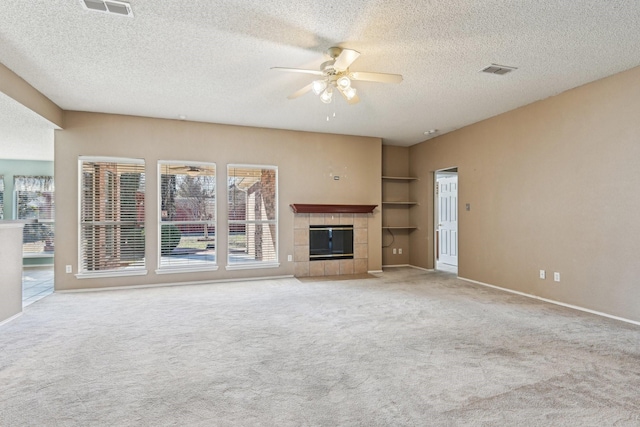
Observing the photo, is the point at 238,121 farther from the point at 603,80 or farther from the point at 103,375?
the point at 603,80

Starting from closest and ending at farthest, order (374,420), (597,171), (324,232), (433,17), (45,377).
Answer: (374,420)
(45,377)
(433,17)
(597,171)
(324,232)

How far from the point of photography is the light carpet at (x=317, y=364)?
1.95 metres

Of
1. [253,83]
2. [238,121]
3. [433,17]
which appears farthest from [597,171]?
[238,121]

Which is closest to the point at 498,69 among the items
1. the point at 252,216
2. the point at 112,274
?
the point at 252,216

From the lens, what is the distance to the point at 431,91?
14.2 ft

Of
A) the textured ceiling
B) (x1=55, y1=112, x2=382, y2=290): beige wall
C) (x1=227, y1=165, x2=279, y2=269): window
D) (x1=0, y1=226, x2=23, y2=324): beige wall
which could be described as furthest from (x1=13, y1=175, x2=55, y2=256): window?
(x1=227, y1=165, x2=279, y2=269): window

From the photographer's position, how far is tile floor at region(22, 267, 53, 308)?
189 inches

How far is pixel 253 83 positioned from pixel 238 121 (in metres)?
1.74

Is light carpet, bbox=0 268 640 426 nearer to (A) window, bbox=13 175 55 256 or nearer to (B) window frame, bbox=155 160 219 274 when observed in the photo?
(B) window frame, bbox=155 160 219 274

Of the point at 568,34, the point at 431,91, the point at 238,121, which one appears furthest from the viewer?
the point at 238,121

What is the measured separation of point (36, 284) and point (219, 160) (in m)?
3.77

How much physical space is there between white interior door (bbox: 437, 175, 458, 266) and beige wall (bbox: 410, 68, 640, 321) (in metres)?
1.55

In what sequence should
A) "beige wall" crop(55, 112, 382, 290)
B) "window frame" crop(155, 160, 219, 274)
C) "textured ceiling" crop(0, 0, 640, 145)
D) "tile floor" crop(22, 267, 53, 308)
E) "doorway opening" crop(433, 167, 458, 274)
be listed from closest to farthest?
"textured ceiling" crop(0, 0, 640, 145) < "tile floor" crop(22, 267, 53, 308) < "beige wall" crop(55, 112, 382, 290) < "window frame" crop(155, 160, 219, 274) < "doorway opening" crop(433, 167, 458, 274)

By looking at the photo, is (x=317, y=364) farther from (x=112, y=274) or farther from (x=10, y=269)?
(x=112, y=274)
